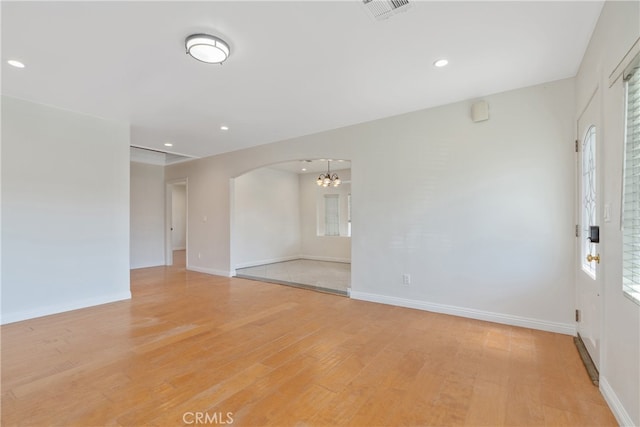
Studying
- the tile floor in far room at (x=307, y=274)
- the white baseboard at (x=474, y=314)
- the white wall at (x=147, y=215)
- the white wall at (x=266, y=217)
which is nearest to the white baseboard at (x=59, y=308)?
the tile floor in far room at (x=307, y=274)

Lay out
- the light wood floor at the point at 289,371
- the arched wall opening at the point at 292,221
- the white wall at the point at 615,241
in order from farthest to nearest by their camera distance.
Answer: the arched wall opening at the point at 292,221 → the light wood floor at the point at 289,371 → the white wall at the point at 615,241

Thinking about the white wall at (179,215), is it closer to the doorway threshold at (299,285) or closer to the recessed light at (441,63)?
the doorway threshold at (299,285)

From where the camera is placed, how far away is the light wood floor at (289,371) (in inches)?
71.7

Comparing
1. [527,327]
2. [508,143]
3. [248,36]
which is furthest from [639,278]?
[248,36]

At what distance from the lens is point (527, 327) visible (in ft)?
10.5

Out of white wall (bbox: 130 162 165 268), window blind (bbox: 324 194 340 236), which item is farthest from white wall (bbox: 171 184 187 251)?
window blind (bbox: 324 194 340 236)

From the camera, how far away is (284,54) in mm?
2566

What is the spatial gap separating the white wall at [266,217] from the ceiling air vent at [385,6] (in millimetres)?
5439

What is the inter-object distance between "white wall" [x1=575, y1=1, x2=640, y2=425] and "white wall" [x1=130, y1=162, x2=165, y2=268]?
28.1ft

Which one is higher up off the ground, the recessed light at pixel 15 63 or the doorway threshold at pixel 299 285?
the recessed light at pixel 15 63

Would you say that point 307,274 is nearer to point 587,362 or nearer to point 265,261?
point 265,261

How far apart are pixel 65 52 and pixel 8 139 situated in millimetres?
1972

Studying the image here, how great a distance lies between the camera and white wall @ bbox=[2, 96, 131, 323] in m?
3.56

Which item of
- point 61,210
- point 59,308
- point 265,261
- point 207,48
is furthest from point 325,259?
point 207,48
